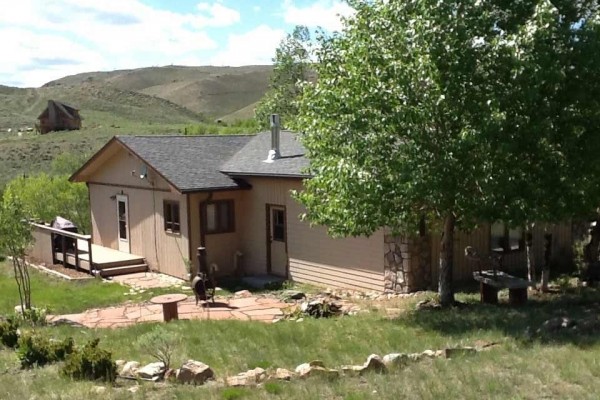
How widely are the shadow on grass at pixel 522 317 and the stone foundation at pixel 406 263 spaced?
5.25 ft

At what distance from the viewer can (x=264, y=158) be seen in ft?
63.9

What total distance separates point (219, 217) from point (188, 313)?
5.31m

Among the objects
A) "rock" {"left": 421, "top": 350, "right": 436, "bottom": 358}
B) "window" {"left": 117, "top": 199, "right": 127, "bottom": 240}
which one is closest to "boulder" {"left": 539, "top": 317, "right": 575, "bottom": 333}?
"rock" {"left": 421, "top": 350, "right": 436, "bottom": 358}

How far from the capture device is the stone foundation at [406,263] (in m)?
14.9

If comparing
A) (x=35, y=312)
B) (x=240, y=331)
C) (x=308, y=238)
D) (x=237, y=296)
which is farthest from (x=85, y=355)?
(x=308, y=238)

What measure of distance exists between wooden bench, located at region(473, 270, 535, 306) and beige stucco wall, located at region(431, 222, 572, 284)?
2183mm

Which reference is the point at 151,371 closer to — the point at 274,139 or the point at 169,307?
the point at 169,307

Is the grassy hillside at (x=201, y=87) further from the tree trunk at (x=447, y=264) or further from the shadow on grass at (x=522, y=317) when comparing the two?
the shadow on grass at (x=522, y=317)

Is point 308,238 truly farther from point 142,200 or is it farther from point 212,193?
point 142,200

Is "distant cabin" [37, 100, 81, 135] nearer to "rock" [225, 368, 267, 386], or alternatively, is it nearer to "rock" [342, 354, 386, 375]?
"rock" [225, 368, 267, 386]

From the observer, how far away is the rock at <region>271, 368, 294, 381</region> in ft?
25.4

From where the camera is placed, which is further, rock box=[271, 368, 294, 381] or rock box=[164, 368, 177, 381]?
rock box=[164, 368, 177, 381]

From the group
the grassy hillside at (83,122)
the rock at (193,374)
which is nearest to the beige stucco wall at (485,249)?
the rock at (193,374)

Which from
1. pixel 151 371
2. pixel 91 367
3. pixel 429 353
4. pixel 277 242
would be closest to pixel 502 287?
pixel 429 353
